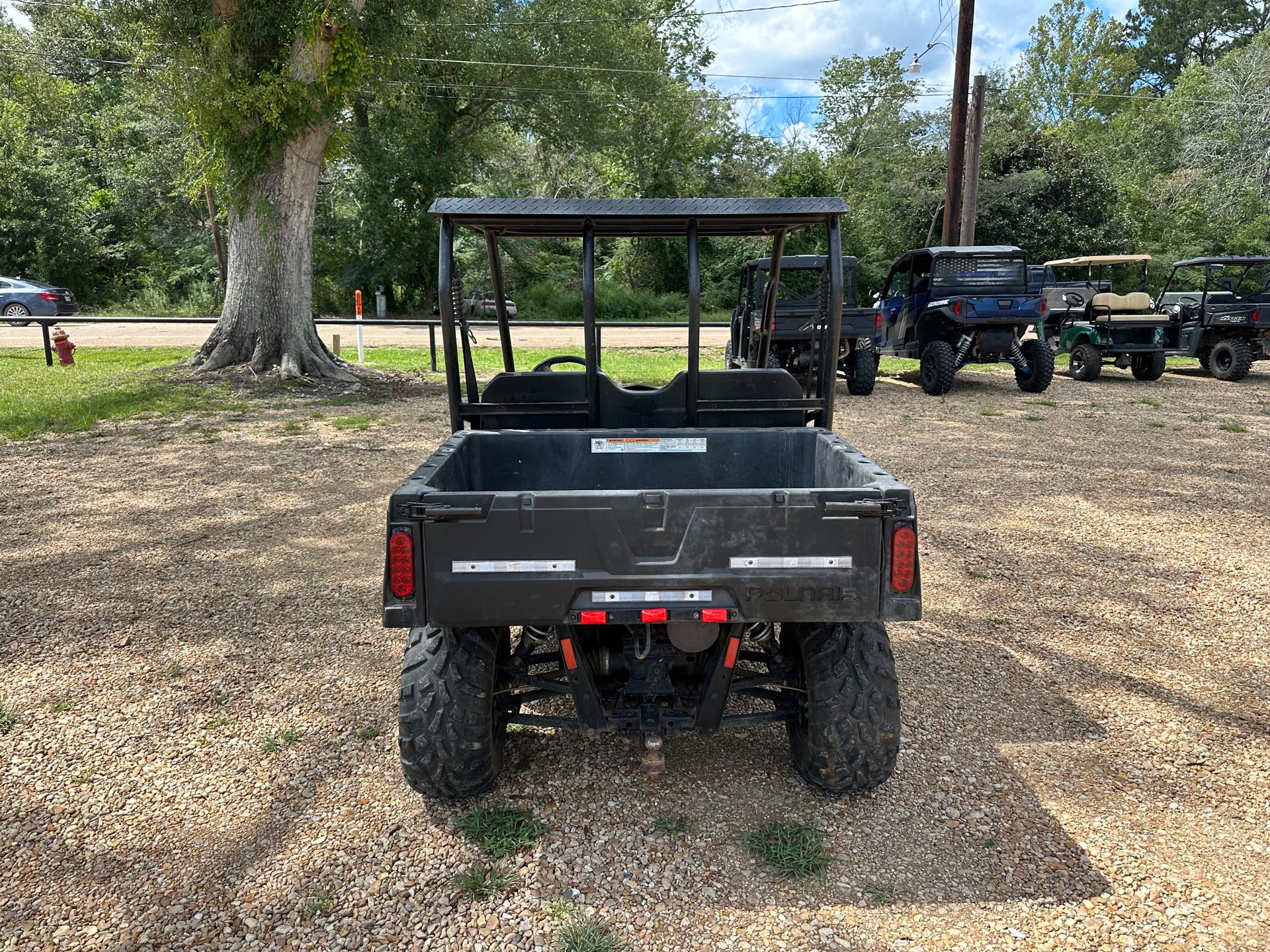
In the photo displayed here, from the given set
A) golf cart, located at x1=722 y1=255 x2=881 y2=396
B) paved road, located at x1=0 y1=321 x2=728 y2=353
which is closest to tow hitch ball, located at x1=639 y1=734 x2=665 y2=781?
golf cart, located at x1=722 y1=255 x2=881 y2=396

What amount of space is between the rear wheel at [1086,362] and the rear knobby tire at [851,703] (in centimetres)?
1270

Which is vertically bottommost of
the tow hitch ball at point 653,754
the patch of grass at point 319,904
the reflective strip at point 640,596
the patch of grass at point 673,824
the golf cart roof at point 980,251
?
the patch of grass at point 319,904

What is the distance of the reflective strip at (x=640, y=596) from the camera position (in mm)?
2502

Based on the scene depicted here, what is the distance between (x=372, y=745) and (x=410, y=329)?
21.5 meters

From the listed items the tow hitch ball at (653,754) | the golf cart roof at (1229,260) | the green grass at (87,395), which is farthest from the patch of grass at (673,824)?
the golf cart roof at (1229,260)

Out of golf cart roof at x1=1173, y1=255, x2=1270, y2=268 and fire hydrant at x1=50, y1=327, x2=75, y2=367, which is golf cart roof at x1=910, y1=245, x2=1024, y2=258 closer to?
golf cart roof at x1=1173, y1=255, x2=1270, y2=268

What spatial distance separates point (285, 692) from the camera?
147 inches

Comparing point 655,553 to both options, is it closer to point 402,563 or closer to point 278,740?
point 402,563

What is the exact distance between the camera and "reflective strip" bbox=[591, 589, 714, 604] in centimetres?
250

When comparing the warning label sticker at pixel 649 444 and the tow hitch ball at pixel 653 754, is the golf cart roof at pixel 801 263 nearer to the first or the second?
the warning label sticker at pixel 649 444

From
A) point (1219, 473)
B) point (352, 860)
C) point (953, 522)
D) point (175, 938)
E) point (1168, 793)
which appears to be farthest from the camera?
point (1219, 473)

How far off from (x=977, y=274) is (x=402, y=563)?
39.5ft

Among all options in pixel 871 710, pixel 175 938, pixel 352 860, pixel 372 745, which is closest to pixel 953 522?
pixel 871 710

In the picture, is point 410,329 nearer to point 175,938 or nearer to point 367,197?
point 367,197
